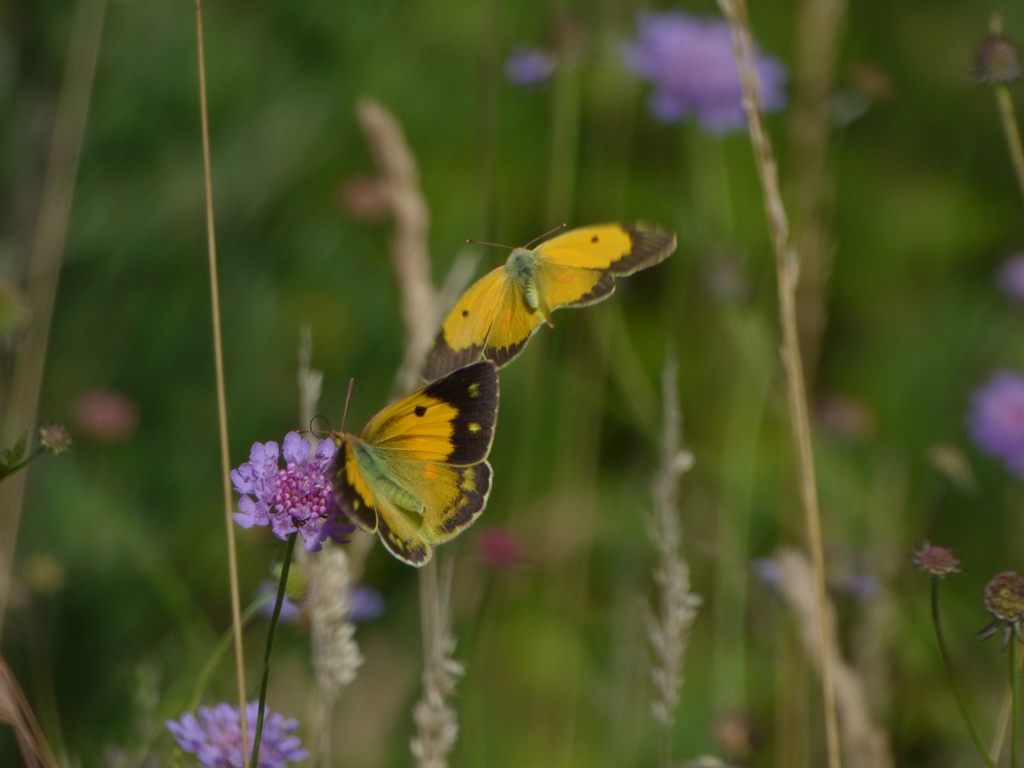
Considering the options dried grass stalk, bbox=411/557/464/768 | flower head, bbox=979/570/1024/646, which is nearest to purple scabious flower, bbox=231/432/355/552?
dried grass stalk, bbox=411/557/464/768

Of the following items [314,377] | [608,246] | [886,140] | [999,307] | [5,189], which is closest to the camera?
[314,377]

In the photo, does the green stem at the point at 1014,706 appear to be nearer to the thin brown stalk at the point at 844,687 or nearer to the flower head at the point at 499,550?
Result: the thin brown stalk at the point at 844,687

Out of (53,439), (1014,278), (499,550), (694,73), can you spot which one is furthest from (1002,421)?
(53,439)

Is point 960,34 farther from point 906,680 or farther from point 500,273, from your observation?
point 500,273

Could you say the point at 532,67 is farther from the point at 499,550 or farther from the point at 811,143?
the point at 499,550

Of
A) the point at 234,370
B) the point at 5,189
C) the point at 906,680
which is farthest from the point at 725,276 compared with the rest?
the point at 5,189

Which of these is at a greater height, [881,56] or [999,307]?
[881,56]

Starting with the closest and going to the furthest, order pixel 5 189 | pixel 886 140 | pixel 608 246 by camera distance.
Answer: pixel 608 246, pixel 5 189, pixel 886 140

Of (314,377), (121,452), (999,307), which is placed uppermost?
(999,307)

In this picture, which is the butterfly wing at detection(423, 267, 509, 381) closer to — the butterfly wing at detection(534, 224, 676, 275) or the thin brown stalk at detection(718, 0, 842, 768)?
the butterfly wing at detection(534, 224, 676, 275)
